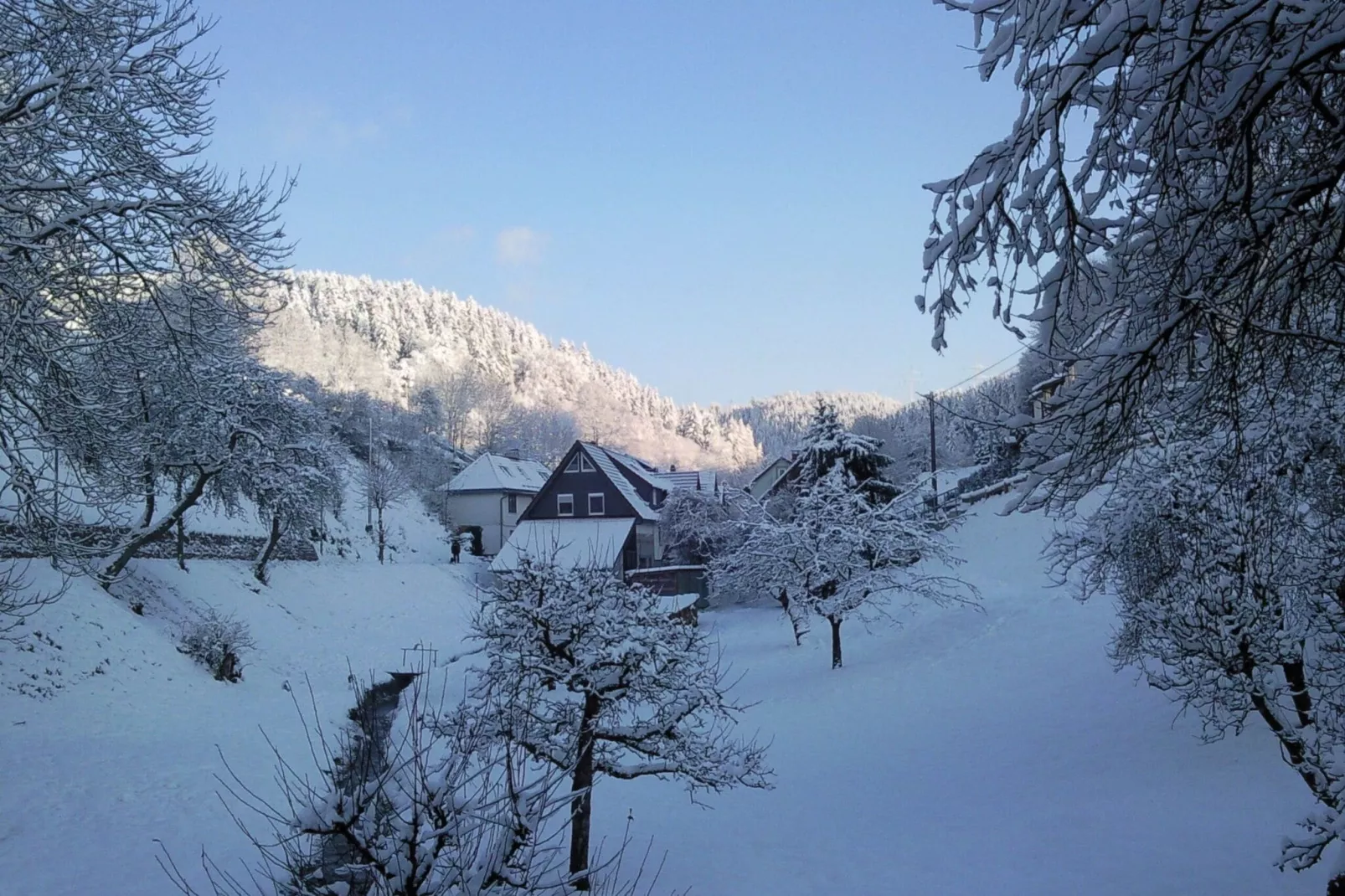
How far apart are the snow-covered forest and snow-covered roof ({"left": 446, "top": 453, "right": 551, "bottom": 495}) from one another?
1991cm

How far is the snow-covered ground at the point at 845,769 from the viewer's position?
8.48 m

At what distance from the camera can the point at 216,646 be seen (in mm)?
16719

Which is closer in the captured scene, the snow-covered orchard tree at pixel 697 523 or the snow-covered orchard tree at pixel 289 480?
the snow-covered orchard tree at pixel 289 480

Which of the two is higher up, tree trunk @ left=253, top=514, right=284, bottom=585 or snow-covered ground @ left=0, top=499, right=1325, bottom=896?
tree trunk @ left=253, top=514, right=284, bottom=585

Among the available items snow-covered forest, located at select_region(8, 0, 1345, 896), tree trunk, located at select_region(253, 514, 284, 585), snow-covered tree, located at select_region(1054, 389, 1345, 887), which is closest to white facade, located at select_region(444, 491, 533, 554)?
snow-covered forest, located at select_region(8, 0, 1345, 896)

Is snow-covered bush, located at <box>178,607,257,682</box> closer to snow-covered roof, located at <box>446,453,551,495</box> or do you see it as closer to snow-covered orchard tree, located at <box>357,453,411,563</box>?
snow-covered orchard tree, located at <box>357,453,411,563</box>

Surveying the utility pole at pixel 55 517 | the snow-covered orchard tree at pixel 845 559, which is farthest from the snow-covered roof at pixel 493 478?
the utility pole at pixel 55 517

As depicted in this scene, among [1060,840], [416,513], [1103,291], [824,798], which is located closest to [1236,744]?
[1060,840]

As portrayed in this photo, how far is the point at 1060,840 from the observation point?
917 cm

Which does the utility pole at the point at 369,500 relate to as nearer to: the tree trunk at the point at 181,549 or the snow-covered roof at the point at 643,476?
the snow-covered roof at the point at 643,476

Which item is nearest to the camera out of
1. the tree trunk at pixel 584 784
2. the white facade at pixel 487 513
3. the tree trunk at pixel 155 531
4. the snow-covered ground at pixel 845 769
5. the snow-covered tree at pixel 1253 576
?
the snow-covered tree at pixel 1253 576

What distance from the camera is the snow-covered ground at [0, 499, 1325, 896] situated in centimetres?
848

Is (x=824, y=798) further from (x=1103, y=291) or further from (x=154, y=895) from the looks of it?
(x=1103, y=291)

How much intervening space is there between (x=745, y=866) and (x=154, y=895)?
625 cm
